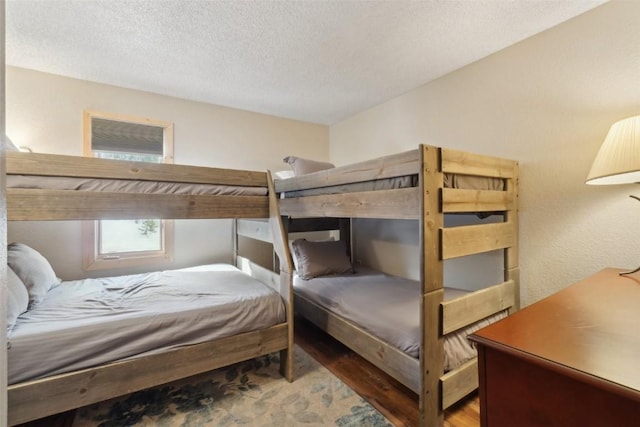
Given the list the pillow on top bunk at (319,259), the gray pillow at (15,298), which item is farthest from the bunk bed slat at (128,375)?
the pillow on top bunk at (319,259)

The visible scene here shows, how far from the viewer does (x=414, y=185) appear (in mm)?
1314

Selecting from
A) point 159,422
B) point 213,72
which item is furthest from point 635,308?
point 213,72

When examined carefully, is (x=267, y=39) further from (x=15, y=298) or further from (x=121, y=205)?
(x=15, y=298)

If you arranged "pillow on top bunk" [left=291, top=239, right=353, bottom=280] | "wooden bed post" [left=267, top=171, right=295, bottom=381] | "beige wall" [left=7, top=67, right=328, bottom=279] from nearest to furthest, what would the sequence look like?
"wooden bed post" [left=267, top=171, right=295, bottom=381] < "beige wall" [left=7, top=67, right=328, bottom=279] < "pillow on top bunk" [left=291, top=239, right=353, bottom=280]

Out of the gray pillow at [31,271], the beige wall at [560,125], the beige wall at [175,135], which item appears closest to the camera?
the beige wall at [560,125]

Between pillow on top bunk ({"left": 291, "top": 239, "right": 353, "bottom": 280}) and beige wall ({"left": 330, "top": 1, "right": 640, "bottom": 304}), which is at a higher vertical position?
beige wall ({"left": 330, "top": 1, "right": 640, "bottom": 304})

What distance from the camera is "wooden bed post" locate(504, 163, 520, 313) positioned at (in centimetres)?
180

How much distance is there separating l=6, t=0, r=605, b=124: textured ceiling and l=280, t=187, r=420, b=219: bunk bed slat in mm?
1100

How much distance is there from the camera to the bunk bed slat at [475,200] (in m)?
1.34

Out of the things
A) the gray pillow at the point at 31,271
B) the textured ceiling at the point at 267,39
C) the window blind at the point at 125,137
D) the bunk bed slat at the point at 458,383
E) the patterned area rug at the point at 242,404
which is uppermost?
the textured ceiling at the point at 267,39

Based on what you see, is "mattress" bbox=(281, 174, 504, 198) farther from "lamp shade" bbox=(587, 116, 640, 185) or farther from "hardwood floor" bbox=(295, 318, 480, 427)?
"hardwood floor" bbox=(295, 318, 480, 427)

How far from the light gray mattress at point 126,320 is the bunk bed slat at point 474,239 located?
1.11 meters

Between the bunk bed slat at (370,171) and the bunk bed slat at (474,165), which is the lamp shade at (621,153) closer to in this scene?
the bunk bed slat at (474,165)

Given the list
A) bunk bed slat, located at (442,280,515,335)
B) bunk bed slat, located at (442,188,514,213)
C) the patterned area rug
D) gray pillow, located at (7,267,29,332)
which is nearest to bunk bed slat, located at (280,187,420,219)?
bunk bed slat, located at (442,188,514,213)
